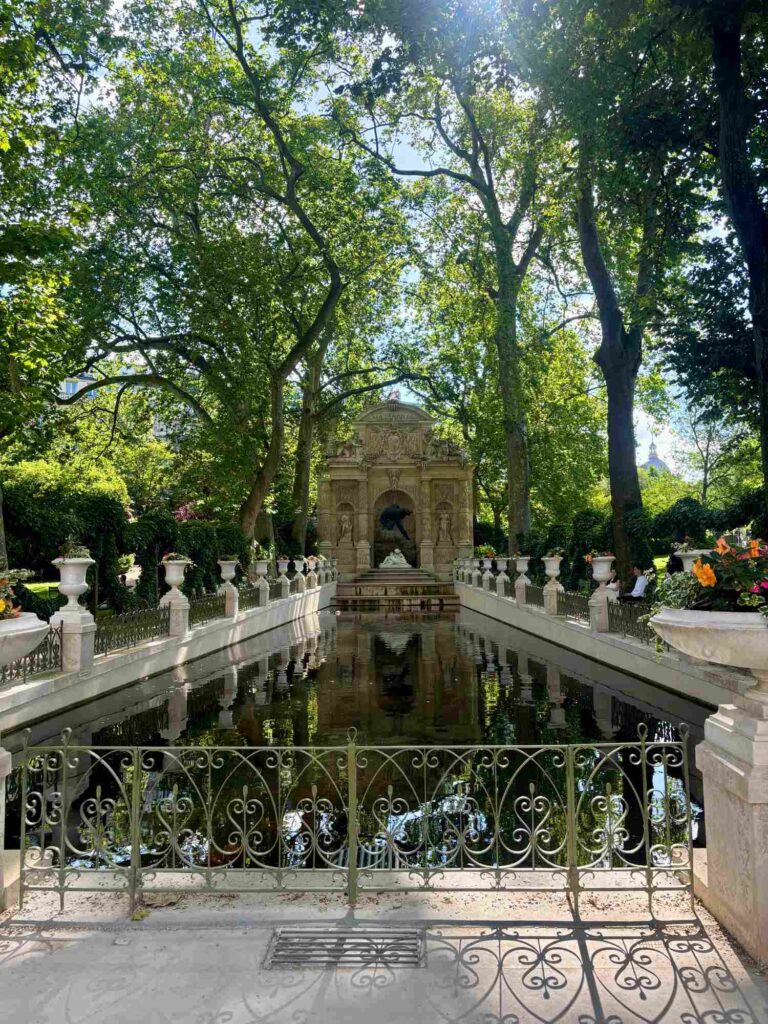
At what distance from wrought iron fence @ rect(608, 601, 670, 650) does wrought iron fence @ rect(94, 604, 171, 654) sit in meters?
8.56

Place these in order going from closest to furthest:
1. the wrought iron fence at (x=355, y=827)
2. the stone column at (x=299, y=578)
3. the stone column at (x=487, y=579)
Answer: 1. the wrought iron fence at (x=355, y=827)
2. the stone column at (x=487, y=579)
3. the stone column at (x=299, y=578)

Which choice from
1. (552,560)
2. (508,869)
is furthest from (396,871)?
(552,560)

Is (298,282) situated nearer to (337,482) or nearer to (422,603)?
(422,603)

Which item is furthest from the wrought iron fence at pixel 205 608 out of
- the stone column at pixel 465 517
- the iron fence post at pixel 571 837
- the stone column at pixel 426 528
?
the stone column at pixel 465 517

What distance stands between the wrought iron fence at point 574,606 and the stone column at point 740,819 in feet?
34.1

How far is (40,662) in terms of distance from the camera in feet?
31.1

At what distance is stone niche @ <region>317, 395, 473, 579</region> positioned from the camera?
3888cm

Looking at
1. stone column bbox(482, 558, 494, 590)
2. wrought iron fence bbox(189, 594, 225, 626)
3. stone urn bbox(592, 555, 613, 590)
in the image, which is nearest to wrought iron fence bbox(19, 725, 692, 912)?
stone urn bbox(592, 555, 613, 590)

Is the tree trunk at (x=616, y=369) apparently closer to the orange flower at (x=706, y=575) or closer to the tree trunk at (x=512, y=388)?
the tree trunk at (x=512, y=388)

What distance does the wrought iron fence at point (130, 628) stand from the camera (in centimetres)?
1114

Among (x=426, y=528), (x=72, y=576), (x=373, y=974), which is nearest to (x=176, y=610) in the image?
(x=72, y=576)

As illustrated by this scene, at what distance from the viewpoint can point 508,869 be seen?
12.8ft

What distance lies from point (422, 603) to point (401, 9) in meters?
22.1

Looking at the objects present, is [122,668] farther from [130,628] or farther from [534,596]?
[534,596]
